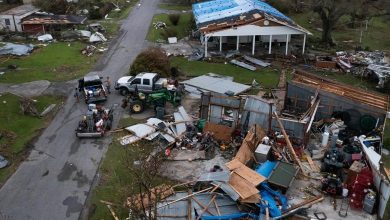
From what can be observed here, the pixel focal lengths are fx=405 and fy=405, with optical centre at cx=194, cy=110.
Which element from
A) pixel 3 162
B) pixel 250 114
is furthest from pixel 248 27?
pixel 3 162

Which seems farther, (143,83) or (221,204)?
(143,83)

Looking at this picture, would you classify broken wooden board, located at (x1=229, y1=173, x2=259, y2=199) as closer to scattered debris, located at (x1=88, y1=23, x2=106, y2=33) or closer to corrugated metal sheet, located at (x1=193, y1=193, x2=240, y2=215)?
corrugated metal sheet, located at (x1=193, y1=193, x2=240, y2=215)

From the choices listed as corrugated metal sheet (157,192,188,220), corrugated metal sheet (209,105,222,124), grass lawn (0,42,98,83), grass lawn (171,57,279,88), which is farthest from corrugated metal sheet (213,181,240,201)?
grass lawn (0,42,98,83)

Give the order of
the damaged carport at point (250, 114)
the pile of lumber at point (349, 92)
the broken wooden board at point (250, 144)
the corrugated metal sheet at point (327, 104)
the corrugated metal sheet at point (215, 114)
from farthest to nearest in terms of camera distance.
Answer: the pile of lumber at point (349, 92) < the corrugated metal sheet at point (327, 104) < the corrugated metal sheet at point (215, 114) < the damaged carport at point (250, 114) < the broken wooden board at point (250, 144)

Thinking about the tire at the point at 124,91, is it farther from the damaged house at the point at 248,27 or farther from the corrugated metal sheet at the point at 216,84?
the damaged house at the point at 248,27

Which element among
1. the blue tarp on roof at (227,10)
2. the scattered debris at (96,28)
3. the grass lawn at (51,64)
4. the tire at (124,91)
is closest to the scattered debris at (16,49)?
the grass lawn at (51,64)

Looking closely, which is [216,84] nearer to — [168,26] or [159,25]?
[159,25]

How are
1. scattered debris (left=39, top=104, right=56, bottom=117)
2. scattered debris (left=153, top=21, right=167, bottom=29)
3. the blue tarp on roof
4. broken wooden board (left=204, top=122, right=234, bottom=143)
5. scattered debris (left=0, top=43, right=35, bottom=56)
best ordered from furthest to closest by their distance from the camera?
scattered debris (left=153, top=21, right=167, bottom=29) → the blue tarp on roof → scattered debris (left=0, top=43, right=35, bottom=56) → scattered debris (left=39, top=104, right=56, bottom=117) → broken wooden board (left=204, top=122, right=234, bottom=143)

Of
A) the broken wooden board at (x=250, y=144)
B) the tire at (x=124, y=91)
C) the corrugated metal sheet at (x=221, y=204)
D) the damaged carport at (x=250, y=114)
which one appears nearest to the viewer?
the corrugated metal sheet at (x=221, y=204)
